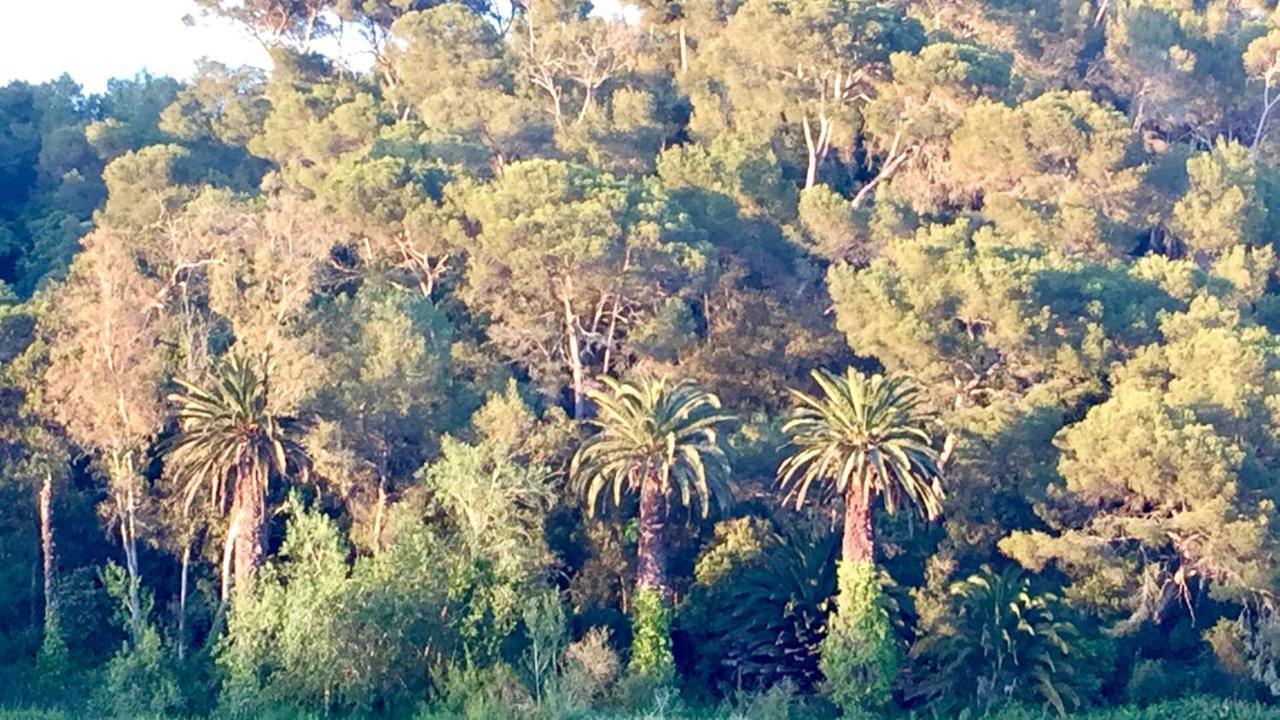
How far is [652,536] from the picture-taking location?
37812 mm

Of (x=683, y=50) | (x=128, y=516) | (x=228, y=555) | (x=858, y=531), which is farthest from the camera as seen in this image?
(x=683, y=50)

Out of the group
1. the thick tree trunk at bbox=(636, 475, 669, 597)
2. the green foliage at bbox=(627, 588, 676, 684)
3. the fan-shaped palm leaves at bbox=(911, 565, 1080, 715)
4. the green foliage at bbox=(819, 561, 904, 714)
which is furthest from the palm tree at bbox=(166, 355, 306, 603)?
the fan-shaped palm leaves at bbox=(911, 565, 1080, 715)

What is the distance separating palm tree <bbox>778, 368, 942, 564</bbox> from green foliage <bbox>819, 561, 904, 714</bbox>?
0.63 meters

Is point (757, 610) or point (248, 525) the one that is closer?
point (248, 525)

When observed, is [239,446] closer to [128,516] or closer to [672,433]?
[128,516]

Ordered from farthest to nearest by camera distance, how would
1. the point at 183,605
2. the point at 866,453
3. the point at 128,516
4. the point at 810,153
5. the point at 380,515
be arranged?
the point at 810,153, the point at 380,515, the point at 183,605, the point at 128,516, the point at 866,453

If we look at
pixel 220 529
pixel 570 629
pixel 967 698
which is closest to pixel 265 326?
pixel 220 529

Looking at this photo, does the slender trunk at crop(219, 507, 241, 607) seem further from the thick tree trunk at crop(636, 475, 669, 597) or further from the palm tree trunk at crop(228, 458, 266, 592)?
the thick tree trunk at crop(636, 475, 669, 597)

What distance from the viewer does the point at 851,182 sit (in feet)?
170

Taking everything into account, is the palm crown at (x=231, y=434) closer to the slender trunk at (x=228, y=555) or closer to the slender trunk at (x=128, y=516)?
the slender trunk at (x=228, y=555)

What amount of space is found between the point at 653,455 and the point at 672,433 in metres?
0.70

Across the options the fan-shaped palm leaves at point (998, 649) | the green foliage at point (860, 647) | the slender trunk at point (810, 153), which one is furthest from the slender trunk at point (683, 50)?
the fan-shaped palm leaves at point (998, 649)

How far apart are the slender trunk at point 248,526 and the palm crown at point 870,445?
1248 centimetres

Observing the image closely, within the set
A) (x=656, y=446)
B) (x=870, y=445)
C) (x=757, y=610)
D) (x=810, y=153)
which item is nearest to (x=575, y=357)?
(x=656, y=446)
